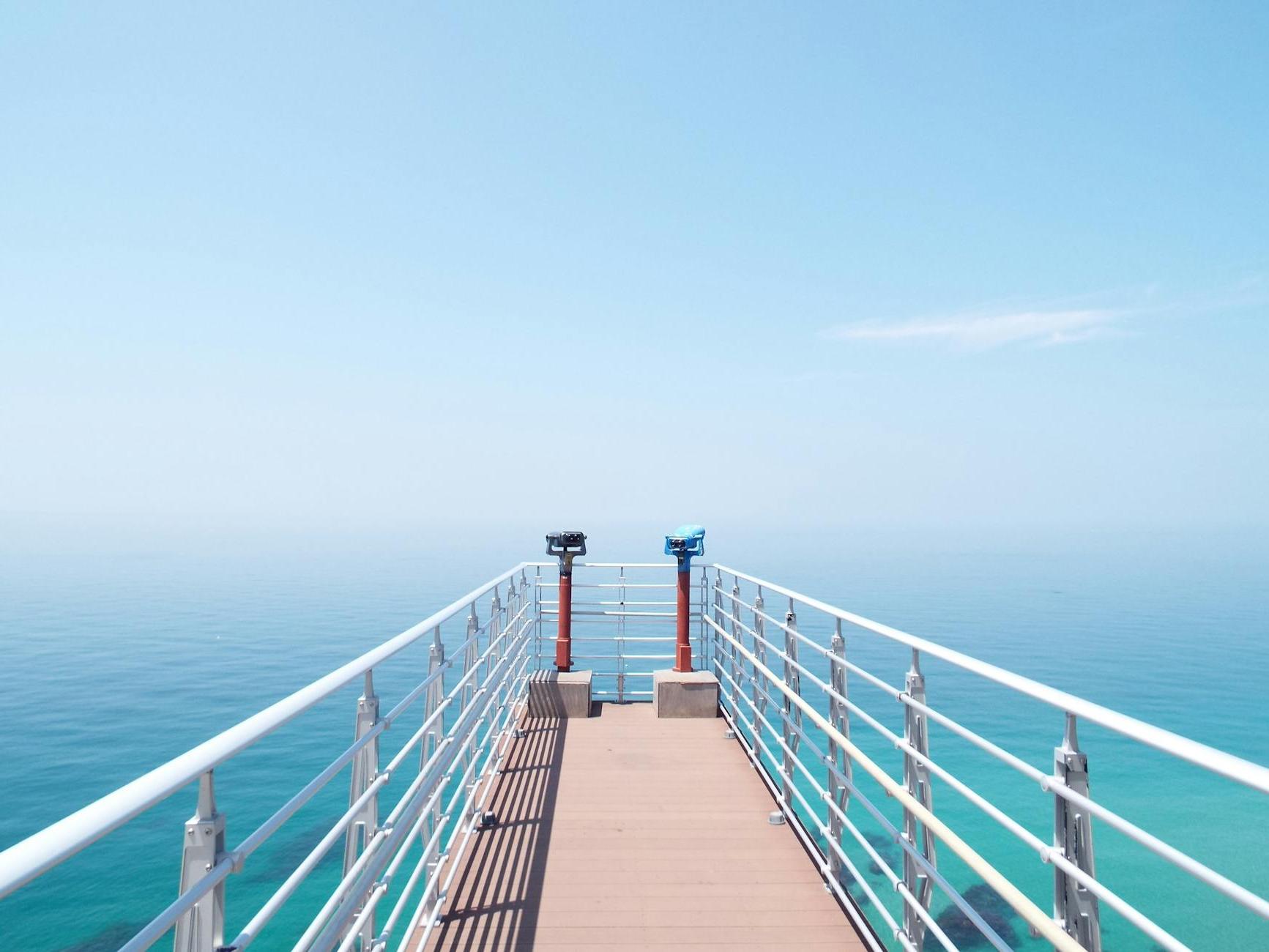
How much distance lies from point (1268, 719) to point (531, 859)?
2528 centimetres

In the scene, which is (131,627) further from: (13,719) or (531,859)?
(531,859)

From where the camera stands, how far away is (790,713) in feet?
15.9

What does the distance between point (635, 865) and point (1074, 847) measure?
8.61 feet

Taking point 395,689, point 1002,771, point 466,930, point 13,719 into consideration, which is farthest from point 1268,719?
point 13,719

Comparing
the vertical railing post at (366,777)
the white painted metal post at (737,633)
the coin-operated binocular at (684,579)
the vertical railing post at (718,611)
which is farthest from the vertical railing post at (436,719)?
the coin-operated binocular at (684,579)

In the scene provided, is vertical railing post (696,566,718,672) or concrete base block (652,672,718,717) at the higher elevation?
vertical railing post (696,566,718,672)

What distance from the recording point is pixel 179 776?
1.41 metres

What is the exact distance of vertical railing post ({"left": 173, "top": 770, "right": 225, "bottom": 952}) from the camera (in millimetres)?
1479

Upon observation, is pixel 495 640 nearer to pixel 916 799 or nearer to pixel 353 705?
pixel 916 799

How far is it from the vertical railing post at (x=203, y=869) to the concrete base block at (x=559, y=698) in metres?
5.55

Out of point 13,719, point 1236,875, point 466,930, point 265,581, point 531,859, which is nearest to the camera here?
point 466,930

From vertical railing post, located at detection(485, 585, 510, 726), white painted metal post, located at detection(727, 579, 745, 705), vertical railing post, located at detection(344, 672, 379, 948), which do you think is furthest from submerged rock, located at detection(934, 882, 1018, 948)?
vertical railing post, located at detection(344, 672, 379, 948)

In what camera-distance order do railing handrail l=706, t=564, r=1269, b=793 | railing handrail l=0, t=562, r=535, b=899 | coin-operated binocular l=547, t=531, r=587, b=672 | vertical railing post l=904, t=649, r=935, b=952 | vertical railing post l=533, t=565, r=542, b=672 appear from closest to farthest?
railing handrail l=0, t=562, r=535, b=899
railing handrail l=706, t=564, r=1269, b=793
vertical railing post l=904, t=649, r=935, b=952
coin-operated binocular l=547, t=531, r=587, b=672
vertical railing post l=533, t=565, r=542, b=672

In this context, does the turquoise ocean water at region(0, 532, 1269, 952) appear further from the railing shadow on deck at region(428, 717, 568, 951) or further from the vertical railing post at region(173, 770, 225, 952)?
the vertical railing post at region(173, 770, 225, 952)
